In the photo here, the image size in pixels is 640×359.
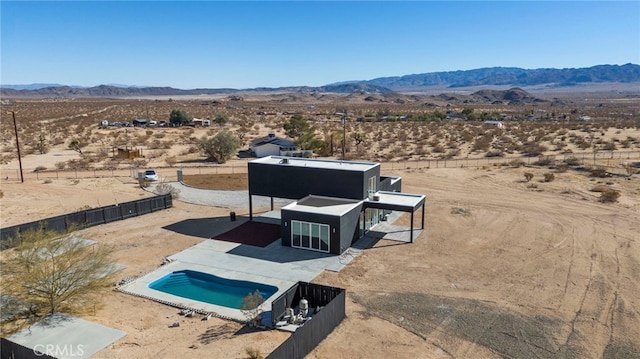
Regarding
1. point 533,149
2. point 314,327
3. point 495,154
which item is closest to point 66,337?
point 314,327

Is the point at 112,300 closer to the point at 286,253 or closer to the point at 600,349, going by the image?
the point at 286,253

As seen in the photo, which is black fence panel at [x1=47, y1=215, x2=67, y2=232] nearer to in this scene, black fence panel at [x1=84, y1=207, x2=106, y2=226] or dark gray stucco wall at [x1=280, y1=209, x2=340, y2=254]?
black fence panel at [x1=84, y1=207, x2=106, y2=226]

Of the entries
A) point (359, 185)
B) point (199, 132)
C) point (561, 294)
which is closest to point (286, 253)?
point (359, 185)

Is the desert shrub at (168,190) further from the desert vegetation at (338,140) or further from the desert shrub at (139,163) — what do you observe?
the desert vegetation at (338,140)

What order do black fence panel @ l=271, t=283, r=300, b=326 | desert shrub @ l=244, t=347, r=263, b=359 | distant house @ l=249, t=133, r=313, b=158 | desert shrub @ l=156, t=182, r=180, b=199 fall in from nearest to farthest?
desert shrub @ l=244, t=347, r=263, b=359, black fence panel @ l=271, t=283, r=300, b=326, desert shrub @ l=156, t=182, r=180, b=199, distant house @ l=249, t=133, r=313, b=158

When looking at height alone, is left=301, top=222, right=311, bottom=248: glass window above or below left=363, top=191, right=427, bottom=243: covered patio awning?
below

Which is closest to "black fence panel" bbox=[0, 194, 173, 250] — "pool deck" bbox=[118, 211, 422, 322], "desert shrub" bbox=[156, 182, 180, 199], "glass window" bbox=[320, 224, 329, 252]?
"desert shrub" bbox=[156, 182, 180, 199]
